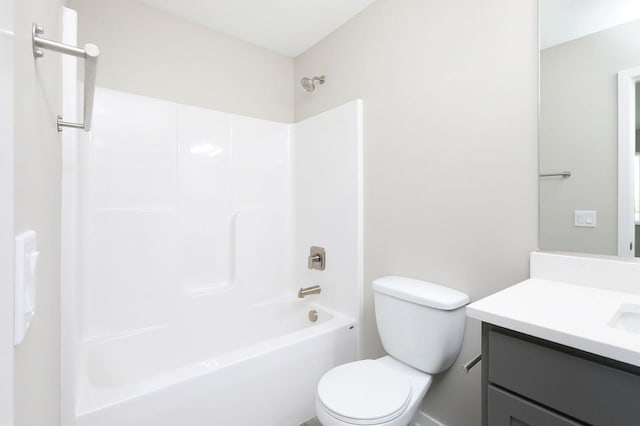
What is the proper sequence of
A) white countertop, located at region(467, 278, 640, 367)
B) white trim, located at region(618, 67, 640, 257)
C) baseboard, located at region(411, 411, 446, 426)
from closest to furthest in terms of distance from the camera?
white countertop, located at region(467, 278, 640, 367) → white trim, located at region(618, 67, 640, 257) → baseboard, located at region(411, 411, 446, 426)

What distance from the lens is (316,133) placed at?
89.4 inches

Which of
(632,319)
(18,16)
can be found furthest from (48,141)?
(632,319)

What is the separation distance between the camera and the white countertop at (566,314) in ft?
2.17

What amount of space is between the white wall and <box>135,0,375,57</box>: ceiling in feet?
1.96

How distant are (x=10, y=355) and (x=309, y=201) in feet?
6.65

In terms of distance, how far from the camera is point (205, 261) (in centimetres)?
207

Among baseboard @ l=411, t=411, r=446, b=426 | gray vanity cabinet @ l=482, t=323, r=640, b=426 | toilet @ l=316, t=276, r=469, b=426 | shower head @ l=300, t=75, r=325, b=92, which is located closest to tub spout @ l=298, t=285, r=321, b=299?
toilet @ l=316, t=276, r=469, b=426

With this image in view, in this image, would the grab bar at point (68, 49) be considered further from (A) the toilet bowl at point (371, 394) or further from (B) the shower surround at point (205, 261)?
Result: (A) the toilet bowl at point (371, 394)

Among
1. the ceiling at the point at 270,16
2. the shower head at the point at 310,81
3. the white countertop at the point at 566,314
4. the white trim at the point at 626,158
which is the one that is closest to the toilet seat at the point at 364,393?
the white countertop at the point at 566,314

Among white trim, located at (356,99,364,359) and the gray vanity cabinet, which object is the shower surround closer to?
white trim, located at (356,99,364,359)

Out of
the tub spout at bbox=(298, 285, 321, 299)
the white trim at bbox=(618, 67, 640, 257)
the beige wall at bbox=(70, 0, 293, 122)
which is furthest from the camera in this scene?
the tub spout at bbox=(298, 285, 321, 299)

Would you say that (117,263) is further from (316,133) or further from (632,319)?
(632,319)

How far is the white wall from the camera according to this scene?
1964 millimetres

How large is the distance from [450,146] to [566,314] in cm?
91
